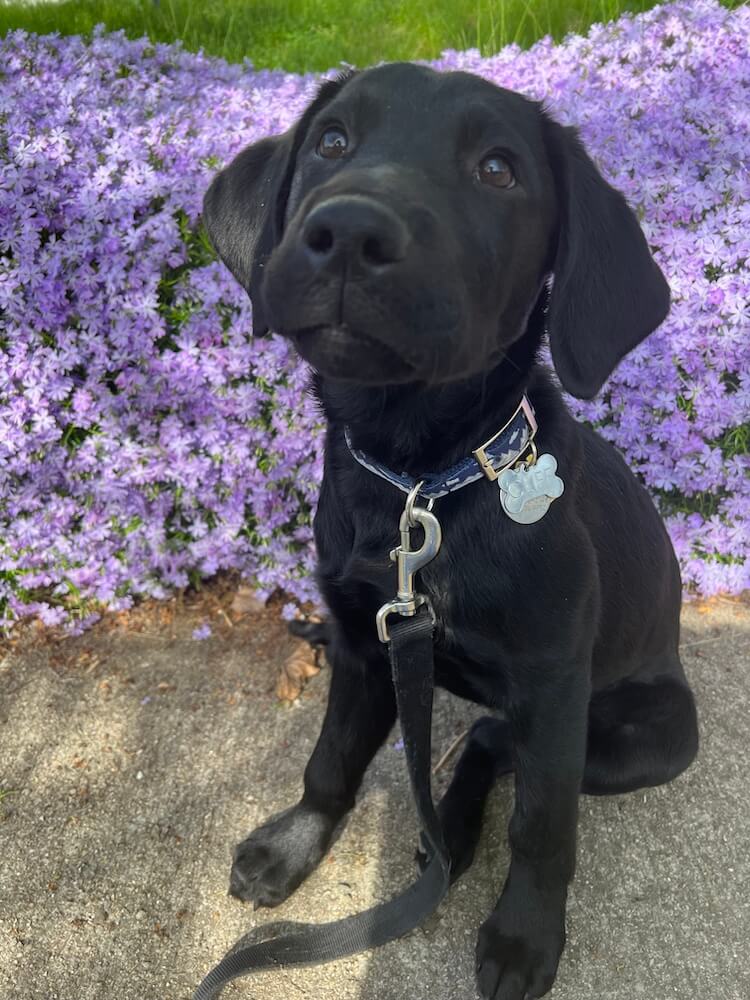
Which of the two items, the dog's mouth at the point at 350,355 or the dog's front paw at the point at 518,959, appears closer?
the dog's mouth at the point at 350,355

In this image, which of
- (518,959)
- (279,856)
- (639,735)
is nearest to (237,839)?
(279,856)

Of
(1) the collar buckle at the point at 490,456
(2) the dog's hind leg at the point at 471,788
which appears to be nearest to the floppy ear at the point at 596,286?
(1) the collar buckle at the point at 490,456

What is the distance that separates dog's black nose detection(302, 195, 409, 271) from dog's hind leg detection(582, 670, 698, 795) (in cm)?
140

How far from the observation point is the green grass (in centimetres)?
409

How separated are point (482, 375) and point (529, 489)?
241 millimetres

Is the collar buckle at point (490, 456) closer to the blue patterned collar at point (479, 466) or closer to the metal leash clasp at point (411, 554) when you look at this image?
the blue patterned collar at point (479, 466)

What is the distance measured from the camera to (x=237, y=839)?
2219mm

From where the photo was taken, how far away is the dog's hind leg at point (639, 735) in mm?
1967

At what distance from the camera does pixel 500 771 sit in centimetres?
220

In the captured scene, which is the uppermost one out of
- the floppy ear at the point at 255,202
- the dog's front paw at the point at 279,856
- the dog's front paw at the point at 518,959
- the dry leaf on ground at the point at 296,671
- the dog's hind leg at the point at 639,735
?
the floppy ear at the point at 255,202

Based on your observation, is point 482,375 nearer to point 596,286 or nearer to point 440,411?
point 440,411

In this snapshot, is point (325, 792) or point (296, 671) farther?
point (296, 671)

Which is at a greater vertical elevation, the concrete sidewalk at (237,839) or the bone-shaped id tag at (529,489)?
the bone-shaped id tag at (529,489)

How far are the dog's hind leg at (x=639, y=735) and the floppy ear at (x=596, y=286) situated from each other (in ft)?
3.14
